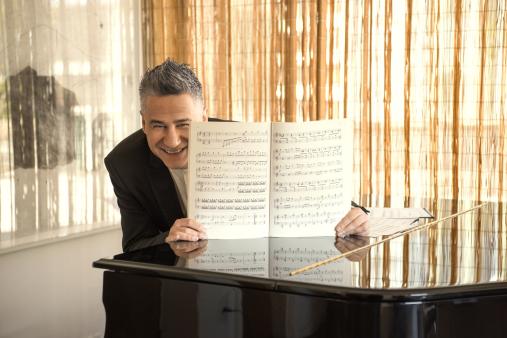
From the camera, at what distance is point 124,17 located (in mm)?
4320

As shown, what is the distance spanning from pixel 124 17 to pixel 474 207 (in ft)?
7.86

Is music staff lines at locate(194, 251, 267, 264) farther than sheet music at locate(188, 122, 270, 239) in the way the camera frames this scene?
No

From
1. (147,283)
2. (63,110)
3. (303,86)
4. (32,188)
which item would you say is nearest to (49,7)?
(63,110)

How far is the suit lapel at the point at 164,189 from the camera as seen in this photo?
2.61 m

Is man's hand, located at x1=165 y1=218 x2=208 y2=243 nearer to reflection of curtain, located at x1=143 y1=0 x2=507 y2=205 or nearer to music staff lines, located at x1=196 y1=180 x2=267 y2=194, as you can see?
music staff lines, located at x1=196 y1=180 x2=267 y2=194

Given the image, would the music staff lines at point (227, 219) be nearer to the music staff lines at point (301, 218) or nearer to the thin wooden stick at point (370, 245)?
the music staff lines at point (301, 218)

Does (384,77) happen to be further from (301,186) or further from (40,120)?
(301,186)

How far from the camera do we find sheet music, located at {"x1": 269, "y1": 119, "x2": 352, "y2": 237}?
6.91ft

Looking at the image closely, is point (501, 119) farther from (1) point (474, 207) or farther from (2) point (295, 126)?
(2) point (295, 126)

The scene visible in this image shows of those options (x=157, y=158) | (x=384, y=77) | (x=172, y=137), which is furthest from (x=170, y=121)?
(x=384, y=77)

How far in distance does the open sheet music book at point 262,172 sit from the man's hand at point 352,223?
0.07 m

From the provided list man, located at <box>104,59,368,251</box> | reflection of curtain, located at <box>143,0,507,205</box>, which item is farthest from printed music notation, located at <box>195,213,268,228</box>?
reflection of curtain, located at <box>143,0,507,205</box>

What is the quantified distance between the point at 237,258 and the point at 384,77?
7.57ft

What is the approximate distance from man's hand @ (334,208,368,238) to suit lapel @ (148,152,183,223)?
2.19ft
